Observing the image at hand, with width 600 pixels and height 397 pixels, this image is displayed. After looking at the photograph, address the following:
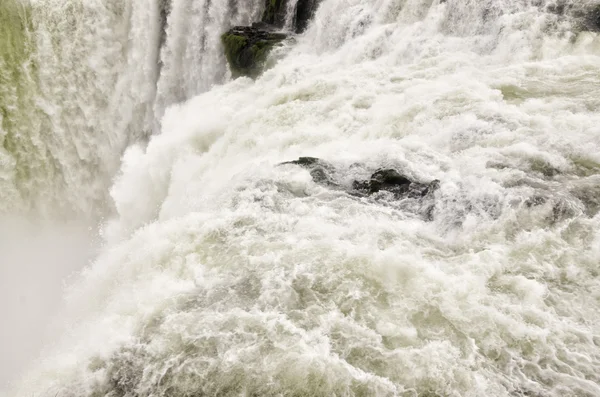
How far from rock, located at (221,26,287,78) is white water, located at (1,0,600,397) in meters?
3.32

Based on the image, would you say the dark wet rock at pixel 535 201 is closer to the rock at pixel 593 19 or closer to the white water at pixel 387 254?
the white water at pixel 387 254

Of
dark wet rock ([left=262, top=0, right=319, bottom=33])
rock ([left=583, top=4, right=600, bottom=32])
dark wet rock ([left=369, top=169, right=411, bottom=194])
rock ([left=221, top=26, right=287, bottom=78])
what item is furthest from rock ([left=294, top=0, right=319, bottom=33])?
dark wet rock ([left=369, top=169, right=411, bottom=194])

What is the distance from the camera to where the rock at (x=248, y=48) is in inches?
453

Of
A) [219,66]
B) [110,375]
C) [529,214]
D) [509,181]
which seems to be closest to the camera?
[110,375]

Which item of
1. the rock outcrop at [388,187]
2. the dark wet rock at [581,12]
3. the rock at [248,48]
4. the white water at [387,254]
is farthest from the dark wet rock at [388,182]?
the rock at [248,48]

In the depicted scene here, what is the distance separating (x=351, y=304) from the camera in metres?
4.00

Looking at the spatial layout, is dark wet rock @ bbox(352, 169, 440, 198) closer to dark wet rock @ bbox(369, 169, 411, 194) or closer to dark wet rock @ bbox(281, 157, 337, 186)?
dark wet rock @ bbox(369, 169, 411, 194)

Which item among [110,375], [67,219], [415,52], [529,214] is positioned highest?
[415,52]

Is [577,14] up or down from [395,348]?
up

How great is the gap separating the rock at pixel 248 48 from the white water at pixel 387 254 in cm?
332

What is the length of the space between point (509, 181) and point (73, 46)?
46.5 feet

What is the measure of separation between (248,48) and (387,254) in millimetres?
8871

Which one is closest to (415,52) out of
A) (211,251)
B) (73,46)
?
(211,251)

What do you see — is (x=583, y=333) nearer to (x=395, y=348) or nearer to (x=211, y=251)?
(x=395, y=348)
